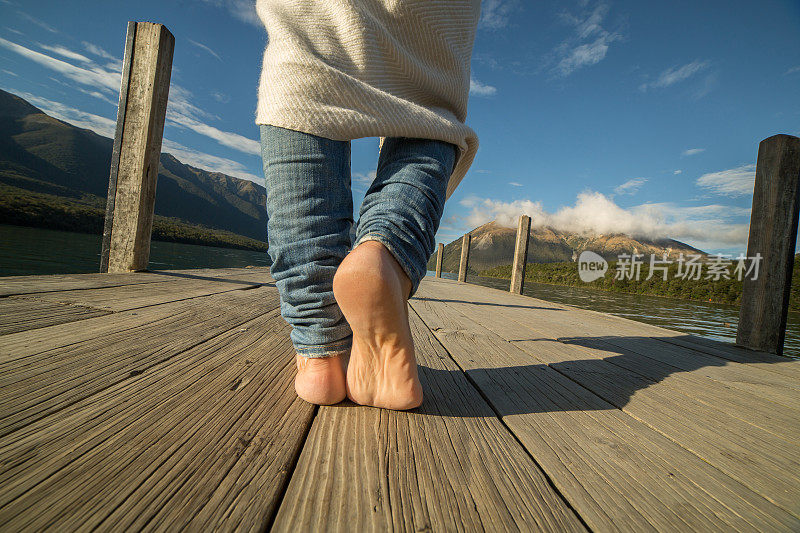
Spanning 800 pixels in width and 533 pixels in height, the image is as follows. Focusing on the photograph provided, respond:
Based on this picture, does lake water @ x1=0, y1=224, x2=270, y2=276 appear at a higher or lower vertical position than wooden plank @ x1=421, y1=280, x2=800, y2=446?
lower

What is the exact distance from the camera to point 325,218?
694 millimetres

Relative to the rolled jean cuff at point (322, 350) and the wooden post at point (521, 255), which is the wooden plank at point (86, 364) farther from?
the wooden post at point (521, 255)

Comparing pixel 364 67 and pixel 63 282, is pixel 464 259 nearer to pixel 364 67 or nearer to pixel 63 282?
pixel 63 282

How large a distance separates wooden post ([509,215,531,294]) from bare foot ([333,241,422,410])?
18.1ft

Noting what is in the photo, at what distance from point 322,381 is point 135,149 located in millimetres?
2653

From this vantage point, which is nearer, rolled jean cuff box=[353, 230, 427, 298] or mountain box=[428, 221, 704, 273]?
rolled jean cuff box=[353, 230, 427, 298]

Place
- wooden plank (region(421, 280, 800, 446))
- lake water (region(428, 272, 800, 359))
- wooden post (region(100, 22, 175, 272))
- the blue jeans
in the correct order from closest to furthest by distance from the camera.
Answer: the blue jeans → wooden plank (region(421, 280, 800, 446)) → wooden post (region(100, 22, 175, 272)) → lake water (region(428, 272, 800, 359))

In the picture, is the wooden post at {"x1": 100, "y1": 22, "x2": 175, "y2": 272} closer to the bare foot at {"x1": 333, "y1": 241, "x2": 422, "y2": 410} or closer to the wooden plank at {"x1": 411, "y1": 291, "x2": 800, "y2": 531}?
the bare foot at {"x1": 333, "y1": 241, "x2": 422, "y2": 410}

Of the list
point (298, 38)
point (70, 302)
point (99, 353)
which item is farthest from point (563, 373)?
point (70, 302)

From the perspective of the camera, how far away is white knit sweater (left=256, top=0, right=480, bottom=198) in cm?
68

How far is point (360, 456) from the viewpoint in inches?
20.4

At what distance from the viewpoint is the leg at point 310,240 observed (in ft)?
2.24

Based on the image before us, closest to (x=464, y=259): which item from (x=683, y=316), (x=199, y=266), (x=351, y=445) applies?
(x=683, y=316)

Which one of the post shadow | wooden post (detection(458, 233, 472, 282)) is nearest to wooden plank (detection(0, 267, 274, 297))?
the post shadow
